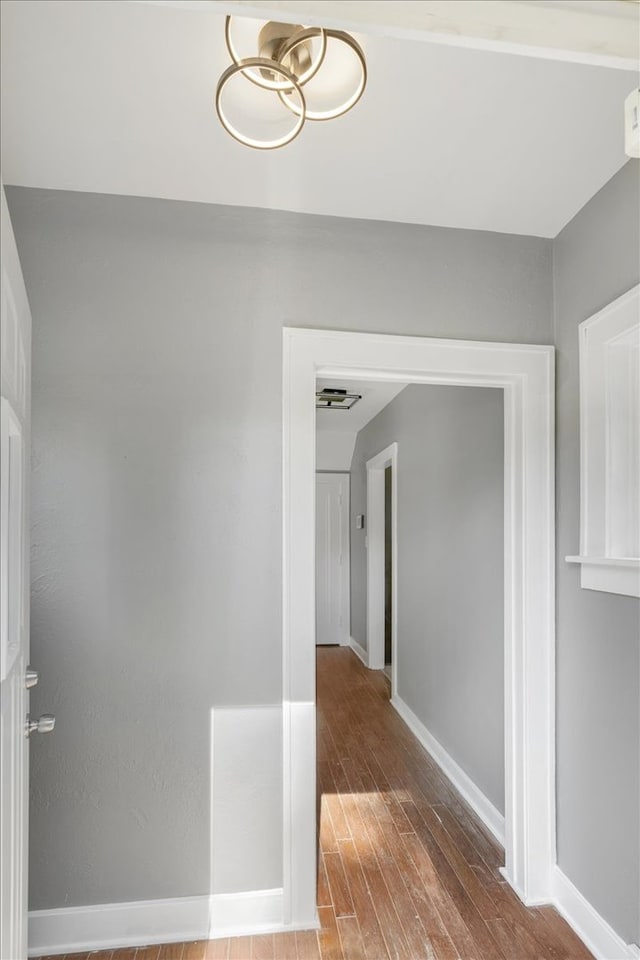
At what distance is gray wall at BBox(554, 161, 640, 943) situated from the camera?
1725mm

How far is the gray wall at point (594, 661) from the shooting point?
1.72 meters

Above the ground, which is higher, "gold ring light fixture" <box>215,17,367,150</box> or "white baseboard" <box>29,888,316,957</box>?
"gold ring light fixture" <box>215,17,367,150</box>

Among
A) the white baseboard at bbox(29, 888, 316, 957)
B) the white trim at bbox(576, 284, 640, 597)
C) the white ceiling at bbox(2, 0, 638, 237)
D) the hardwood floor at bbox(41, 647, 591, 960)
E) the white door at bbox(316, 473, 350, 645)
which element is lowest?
the hardwood floor at bbox(41, 647, 591, 960)

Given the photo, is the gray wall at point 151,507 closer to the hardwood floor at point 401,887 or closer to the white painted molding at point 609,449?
the hardwood floor at point 401,887

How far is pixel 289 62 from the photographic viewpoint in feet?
4.36

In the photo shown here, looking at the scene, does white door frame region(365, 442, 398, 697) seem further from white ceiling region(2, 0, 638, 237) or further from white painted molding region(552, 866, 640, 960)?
white ceiling region(2, 0, 638, 237)

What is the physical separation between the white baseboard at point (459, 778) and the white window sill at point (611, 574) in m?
1.28

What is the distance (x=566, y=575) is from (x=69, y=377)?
1.82 metres

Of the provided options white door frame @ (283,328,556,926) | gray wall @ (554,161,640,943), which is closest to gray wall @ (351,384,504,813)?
white door frame @ (283,328,556,926)

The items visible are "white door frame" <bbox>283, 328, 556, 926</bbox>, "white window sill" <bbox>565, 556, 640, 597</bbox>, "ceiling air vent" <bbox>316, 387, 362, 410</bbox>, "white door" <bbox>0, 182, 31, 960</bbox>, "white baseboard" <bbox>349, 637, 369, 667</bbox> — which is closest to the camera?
"white door" <bbox>0, 182, 31, 960</bbox>

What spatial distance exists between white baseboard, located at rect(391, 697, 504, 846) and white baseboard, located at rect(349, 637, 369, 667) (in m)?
1.62

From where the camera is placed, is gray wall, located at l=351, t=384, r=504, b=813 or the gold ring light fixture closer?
the gold ring light fixture

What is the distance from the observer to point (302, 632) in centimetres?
199

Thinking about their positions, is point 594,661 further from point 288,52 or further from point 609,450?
point 288,52
